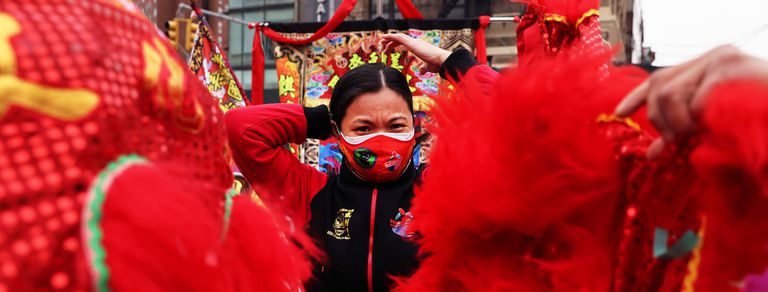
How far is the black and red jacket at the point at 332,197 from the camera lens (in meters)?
1.69

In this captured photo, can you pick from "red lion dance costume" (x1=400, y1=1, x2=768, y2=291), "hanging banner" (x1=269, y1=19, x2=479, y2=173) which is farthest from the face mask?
"hanging banner" (x1=269, y1=19, x2=479, y2=173)

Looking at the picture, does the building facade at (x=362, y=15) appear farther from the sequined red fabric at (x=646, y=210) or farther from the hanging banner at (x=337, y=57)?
the sequined red fabric at (x=646, y=210)

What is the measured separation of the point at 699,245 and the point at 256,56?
148 inches

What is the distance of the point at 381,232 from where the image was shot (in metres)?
1.74

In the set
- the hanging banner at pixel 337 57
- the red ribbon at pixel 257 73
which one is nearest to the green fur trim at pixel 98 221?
the hanging banner at pixel 337 57

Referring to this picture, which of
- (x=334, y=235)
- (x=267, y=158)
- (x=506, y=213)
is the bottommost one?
(x=334, y=235)

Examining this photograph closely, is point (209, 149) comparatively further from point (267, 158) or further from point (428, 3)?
point (428, 3)

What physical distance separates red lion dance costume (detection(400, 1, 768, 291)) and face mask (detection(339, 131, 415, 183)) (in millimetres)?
769

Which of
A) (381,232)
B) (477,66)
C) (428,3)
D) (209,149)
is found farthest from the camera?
(428,3)

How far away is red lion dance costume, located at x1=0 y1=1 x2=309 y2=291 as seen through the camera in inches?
22.0

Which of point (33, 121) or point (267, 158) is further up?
point (33, 121)

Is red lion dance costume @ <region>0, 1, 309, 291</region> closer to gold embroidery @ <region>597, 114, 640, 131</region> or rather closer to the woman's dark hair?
gold embroidery @ <region>597, 114, 640, 131</region>

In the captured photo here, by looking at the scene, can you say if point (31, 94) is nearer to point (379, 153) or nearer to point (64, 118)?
point (64, 118)

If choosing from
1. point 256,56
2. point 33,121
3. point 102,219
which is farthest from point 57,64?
point 256,56
